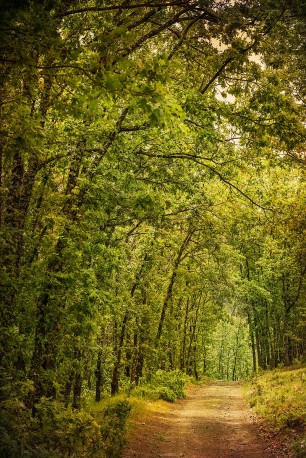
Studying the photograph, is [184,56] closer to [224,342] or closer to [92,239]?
[92,239]

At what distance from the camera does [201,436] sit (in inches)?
539

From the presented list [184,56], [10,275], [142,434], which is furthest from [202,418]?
[184,56]

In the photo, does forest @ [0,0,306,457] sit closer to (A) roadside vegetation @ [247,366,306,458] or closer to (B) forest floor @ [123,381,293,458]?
(B) forest floor @ [123,381,293,458]

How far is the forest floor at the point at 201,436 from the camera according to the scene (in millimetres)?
11445

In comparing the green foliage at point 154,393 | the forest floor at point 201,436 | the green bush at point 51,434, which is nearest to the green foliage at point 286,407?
the forest floor at point 201,436

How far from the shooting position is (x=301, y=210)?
50.1 ft

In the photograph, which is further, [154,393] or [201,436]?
[154,393]

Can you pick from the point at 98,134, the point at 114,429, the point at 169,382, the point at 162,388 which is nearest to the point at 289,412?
the point at 114,429

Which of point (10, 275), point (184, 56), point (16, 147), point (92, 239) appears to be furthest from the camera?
point (92, 239)

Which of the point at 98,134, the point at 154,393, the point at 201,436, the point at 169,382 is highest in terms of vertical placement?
the point at 98,134

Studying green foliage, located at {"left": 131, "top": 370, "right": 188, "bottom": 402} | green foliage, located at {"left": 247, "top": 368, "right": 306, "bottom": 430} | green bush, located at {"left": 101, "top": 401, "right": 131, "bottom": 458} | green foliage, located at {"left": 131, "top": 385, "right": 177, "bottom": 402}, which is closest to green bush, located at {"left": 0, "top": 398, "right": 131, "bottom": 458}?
green bush, located at {"left": 101, "top": 401, "right": 131, "bottom": 458}

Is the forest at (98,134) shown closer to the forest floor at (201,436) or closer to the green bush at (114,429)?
the green bush at (114,429)

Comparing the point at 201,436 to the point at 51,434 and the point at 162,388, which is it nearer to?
the point at 51,434

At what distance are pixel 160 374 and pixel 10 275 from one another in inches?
707
